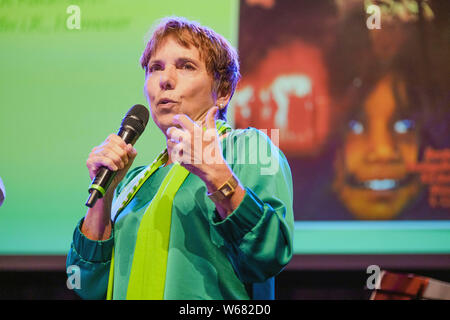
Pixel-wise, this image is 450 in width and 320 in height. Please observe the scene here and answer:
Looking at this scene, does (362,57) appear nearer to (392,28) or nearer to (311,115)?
(392,28)

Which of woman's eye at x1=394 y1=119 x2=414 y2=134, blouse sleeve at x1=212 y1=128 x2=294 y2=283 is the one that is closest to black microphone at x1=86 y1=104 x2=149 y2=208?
blouse sleeve at x1=212 y1=128 x2=294 y2=283

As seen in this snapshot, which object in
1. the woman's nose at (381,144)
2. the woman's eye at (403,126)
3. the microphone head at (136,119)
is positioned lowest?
the microphone head at (136,119)

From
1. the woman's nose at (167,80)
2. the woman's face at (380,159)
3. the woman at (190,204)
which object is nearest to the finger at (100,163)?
the woman at (190,204)

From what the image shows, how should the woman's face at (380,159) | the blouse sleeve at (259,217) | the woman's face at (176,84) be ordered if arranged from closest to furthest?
1. the blouse sleeve at (259,217)
2. the woman's face at (176,84)
3. the woman's face at (380,159)

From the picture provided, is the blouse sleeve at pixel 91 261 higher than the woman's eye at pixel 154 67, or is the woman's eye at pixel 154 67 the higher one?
the woman's eye at pixel 154 67

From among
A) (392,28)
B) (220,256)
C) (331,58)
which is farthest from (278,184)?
(392,28)

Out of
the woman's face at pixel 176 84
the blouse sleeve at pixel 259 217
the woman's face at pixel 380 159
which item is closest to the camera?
the blouse sleeve at pixel 259 217

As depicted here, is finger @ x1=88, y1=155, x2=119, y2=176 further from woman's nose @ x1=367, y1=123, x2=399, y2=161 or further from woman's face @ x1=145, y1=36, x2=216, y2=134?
woman's nose @ x1=367, y1=123, x2=399, y2=161

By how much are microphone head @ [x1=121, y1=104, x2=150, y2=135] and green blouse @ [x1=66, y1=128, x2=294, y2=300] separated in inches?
8.0

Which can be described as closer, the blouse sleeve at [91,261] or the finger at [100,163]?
the finger at [100,163]

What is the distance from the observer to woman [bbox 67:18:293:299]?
1.04 metres

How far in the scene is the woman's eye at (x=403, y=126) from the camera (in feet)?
8.20

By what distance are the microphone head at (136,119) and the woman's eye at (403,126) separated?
1.55 m

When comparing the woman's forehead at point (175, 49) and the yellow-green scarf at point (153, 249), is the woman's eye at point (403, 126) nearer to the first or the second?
the woman's forehead at point (175, 49)
